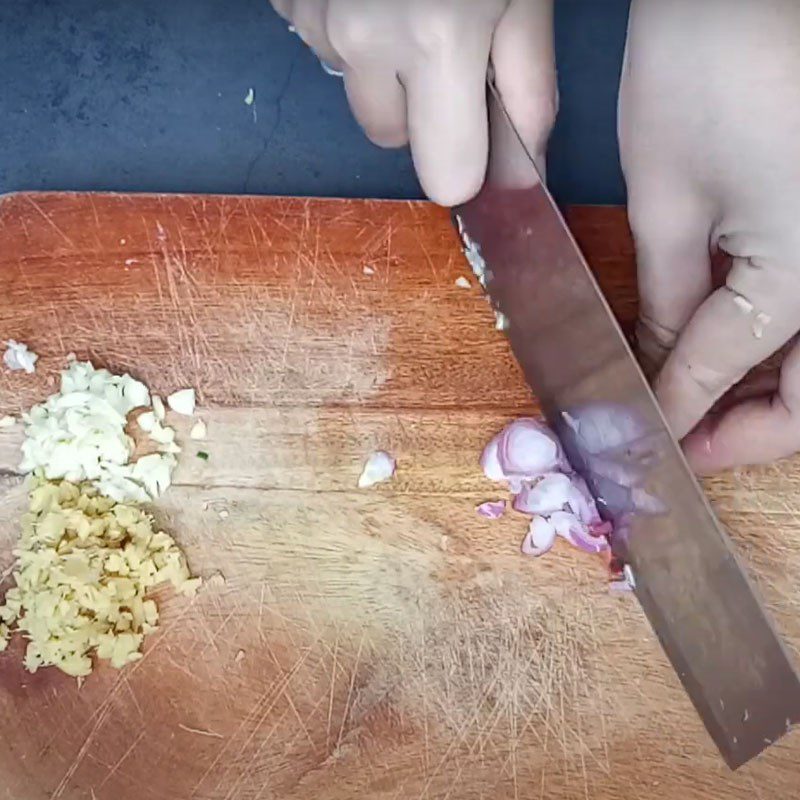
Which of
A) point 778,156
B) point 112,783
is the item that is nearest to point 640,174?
point 778,156

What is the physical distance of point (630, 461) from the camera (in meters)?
1.15

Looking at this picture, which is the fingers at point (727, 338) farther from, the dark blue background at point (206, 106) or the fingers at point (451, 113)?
the dark blue background at point (206, 106)

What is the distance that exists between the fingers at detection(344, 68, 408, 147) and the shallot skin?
0.34 metres

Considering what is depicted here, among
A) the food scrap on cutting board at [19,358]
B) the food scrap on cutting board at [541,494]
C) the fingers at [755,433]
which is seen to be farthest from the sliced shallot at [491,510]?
the food scrap on cutting board at [19,358]

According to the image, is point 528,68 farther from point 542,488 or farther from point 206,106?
point 206,106

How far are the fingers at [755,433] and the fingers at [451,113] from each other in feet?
1.16

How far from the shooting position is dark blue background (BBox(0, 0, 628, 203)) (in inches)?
62.0

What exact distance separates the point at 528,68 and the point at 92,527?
64cm

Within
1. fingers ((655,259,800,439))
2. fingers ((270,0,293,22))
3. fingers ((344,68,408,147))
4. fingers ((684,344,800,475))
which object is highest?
fingers ((270,0,293,22))

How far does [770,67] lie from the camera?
3.10 feet

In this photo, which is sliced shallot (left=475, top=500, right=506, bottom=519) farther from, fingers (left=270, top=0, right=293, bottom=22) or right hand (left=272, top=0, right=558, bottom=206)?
fingers (left=270, top=0, right=293, bottom=22)

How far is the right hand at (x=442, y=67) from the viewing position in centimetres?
104

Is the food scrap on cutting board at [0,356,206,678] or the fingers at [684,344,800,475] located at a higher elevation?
the fingers at [684,344,800,475]

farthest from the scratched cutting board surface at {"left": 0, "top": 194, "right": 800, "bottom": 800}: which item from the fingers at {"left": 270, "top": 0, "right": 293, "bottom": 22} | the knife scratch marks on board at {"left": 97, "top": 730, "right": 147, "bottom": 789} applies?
the fingers at {"left": 270, "top": 0, "right": 293, "bottom": 22}
